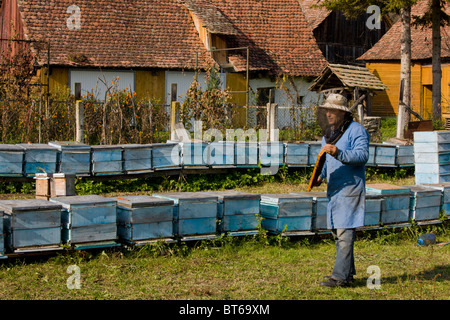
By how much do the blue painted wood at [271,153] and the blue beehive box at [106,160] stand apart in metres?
3.56

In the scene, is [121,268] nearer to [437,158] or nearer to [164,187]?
[164,187]

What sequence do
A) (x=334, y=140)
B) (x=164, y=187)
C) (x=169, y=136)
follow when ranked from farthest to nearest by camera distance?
(x=169, y=136) → (x=164, y=187) → (x=334, y=140)

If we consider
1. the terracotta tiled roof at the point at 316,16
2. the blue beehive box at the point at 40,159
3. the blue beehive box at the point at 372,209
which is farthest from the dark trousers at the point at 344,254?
the terracotta tiled roof at the point at 316,16

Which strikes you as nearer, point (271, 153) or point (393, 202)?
point (393, 202)

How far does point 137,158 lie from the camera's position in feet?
46.0

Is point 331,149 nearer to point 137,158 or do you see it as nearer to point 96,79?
point 137,158

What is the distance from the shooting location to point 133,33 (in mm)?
26844

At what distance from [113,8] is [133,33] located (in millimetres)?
1630

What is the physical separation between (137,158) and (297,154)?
162 inches

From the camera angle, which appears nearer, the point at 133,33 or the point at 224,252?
the point at 224,252

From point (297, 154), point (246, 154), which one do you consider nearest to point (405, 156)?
point (297, 154)

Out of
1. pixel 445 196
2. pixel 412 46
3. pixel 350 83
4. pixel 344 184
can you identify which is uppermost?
pixel 412 46

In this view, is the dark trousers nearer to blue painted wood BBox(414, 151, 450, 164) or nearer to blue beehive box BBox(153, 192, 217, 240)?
blue beehive box BBox(153, 192, 217, 240)

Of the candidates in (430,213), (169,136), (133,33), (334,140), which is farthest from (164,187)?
(133,33)
